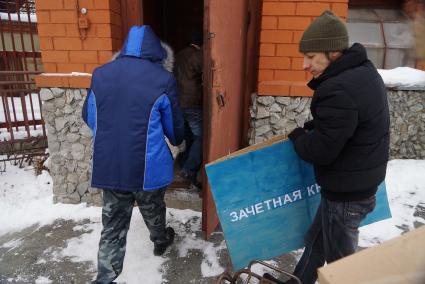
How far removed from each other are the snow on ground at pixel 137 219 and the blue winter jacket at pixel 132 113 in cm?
88

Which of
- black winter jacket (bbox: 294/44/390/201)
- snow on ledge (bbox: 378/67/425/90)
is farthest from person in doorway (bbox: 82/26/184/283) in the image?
snow on ledge (bbox: 378/67/425/90)

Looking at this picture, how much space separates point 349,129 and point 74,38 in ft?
9.01

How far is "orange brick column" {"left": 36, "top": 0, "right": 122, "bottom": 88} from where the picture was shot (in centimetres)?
312

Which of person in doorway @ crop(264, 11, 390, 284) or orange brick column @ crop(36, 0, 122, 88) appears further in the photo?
orange brick column @ crop(36, 0, 122, 88)

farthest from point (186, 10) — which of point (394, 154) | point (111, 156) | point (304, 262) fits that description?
point (304, 262)

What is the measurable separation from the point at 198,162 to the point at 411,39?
15.7 feet

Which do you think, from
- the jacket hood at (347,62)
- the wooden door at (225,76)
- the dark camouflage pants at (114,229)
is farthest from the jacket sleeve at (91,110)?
the jacket hood at (347,62)

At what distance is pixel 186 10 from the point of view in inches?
232

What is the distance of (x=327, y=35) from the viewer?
5.31ft

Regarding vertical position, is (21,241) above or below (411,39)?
below

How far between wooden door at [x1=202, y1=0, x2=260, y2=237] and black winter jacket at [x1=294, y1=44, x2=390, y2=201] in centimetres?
78

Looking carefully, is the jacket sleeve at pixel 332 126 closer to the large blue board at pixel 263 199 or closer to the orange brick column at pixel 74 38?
the large blue board at pixel 263 199

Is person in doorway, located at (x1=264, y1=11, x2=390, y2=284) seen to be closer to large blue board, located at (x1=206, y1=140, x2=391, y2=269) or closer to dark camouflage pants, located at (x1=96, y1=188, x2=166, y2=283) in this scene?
large blue board, located at (x1=206, y1=140, x2=391, y2=269)

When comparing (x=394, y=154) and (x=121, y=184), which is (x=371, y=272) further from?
(x=394, y=154)
